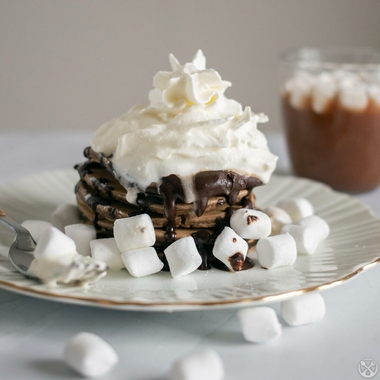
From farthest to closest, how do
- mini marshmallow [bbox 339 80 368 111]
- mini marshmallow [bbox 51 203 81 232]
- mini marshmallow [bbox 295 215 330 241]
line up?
mini marshmallow [bbox 339 80 368 111], mini marshmallow [bbox 51 203 81 232], mini marshmallow [bbox 295 215 330 241]

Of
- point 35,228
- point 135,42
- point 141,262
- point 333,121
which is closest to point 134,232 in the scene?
point 141,262

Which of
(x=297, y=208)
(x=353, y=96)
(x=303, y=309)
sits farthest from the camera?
(x=353, y=96)

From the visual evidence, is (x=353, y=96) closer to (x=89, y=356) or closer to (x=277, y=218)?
(x=277, y=218)

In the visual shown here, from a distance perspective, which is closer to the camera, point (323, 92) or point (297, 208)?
point (297, 208)

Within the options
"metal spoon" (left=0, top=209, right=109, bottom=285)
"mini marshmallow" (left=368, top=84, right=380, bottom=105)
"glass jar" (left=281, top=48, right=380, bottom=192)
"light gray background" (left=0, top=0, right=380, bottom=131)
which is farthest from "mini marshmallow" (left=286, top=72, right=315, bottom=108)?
"light gray background" (left=0, top=0, right=380, bottom=131)

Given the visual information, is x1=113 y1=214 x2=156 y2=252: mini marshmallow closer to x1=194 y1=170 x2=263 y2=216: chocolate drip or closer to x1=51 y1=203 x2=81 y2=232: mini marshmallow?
x1=194 y1=170 x2=263 y2=216: chocolate drip

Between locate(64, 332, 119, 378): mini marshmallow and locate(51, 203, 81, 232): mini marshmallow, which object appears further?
locate(51, 203, 81, 232): mini marshmallow

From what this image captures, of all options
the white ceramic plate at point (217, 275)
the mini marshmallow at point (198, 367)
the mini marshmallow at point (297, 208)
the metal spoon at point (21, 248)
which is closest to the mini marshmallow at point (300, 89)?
the white ceramic plate at point (217, 275)
